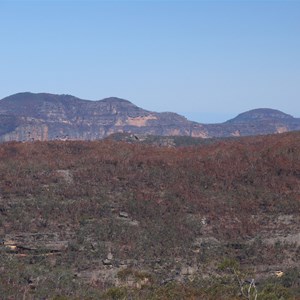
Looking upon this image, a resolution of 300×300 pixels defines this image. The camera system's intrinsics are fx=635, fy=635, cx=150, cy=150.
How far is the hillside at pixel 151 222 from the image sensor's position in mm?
38469

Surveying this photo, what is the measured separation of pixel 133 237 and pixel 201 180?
1223 centimetres

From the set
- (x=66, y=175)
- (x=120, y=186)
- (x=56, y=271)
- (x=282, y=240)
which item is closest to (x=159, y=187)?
(x=120, y=186)

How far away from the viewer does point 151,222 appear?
1964 inches

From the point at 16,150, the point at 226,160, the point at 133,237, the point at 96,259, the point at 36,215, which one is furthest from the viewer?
the point at 16,150

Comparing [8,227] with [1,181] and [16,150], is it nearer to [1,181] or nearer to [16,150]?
[1,181]

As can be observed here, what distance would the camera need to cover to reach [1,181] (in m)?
57.0

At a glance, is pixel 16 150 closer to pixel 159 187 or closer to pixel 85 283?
pixel 159 187

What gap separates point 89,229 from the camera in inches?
1905

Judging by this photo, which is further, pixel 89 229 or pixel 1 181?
pixel 1 181

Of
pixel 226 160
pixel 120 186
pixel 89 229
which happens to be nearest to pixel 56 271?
pixel 89 229

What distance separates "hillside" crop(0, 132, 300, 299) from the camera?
1515 inches

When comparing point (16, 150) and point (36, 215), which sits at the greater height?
point (16, 150)

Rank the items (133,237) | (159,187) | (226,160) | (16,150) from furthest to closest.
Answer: (16,150)
(226,160)
(159,187)
(133,237)

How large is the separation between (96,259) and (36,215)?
337 inches
